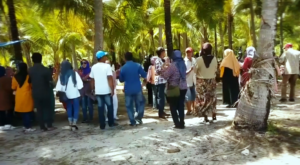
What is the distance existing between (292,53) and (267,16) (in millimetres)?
4670

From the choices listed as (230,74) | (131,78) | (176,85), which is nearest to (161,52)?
(131,78)

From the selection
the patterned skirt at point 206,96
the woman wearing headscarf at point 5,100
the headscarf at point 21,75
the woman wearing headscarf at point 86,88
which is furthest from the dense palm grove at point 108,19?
the patterned skirt at point 206,96

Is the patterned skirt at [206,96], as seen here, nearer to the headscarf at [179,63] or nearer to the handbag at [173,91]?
the headscarf at [179,63]

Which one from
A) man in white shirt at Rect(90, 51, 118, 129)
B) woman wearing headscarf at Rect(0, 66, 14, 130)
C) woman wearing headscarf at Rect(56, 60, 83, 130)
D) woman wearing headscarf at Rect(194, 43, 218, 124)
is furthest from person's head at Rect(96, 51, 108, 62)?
woman wearing headscarf at Rect(0, 66, 14, 130)

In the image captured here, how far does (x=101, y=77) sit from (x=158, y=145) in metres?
2.14

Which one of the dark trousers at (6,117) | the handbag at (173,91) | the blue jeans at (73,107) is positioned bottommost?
the dark trousers at (6,117)

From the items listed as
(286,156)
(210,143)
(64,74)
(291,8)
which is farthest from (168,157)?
(291,8)

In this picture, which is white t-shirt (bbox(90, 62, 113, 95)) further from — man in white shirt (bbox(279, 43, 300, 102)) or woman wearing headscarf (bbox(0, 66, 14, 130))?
man in white shirt (bbox(279, 43, 300, 102))

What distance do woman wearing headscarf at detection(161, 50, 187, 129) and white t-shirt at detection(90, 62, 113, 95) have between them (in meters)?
1.26

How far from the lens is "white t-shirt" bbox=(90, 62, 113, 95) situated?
24.6ft

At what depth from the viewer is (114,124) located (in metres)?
8.04

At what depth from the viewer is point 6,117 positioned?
880cm

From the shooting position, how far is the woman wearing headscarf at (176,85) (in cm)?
710

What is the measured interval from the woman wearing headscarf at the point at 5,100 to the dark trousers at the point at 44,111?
44.1 inches
